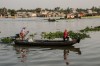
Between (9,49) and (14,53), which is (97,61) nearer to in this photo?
(14,53)

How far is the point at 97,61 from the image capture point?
2456 cm

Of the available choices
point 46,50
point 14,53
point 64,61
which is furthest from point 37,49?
point 64,61

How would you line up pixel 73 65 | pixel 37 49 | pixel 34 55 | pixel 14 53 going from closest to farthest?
pixel 73 65
pixel 34 55
pixel 14 53
pixel 37 49

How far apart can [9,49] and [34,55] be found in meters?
6.12

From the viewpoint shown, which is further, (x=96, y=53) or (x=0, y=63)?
(x=96, y=53)

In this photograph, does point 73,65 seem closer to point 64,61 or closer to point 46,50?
point 64,61

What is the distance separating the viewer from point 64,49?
108 ft

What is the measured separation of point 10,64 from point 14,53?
21.9 feet

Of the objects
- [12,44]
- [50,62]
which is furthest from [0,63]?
[12,44]

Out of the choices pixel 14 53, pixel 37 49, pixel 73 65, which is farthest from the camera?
pixel 37 49

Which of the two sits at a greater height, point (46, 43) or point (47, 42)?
point (47, 42)

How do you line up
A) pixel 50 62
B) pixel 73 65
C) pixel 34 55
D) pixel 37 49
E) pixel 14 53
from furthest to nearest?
pixel 37 49 < pixel 14 53 < pixel 34 55 < pixel 50 62 < pixel 73 65

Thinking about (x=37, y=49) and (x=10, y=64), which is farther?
(x=37, y=49)

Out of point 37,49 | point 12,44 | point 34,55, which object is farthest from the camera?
point 12,44
